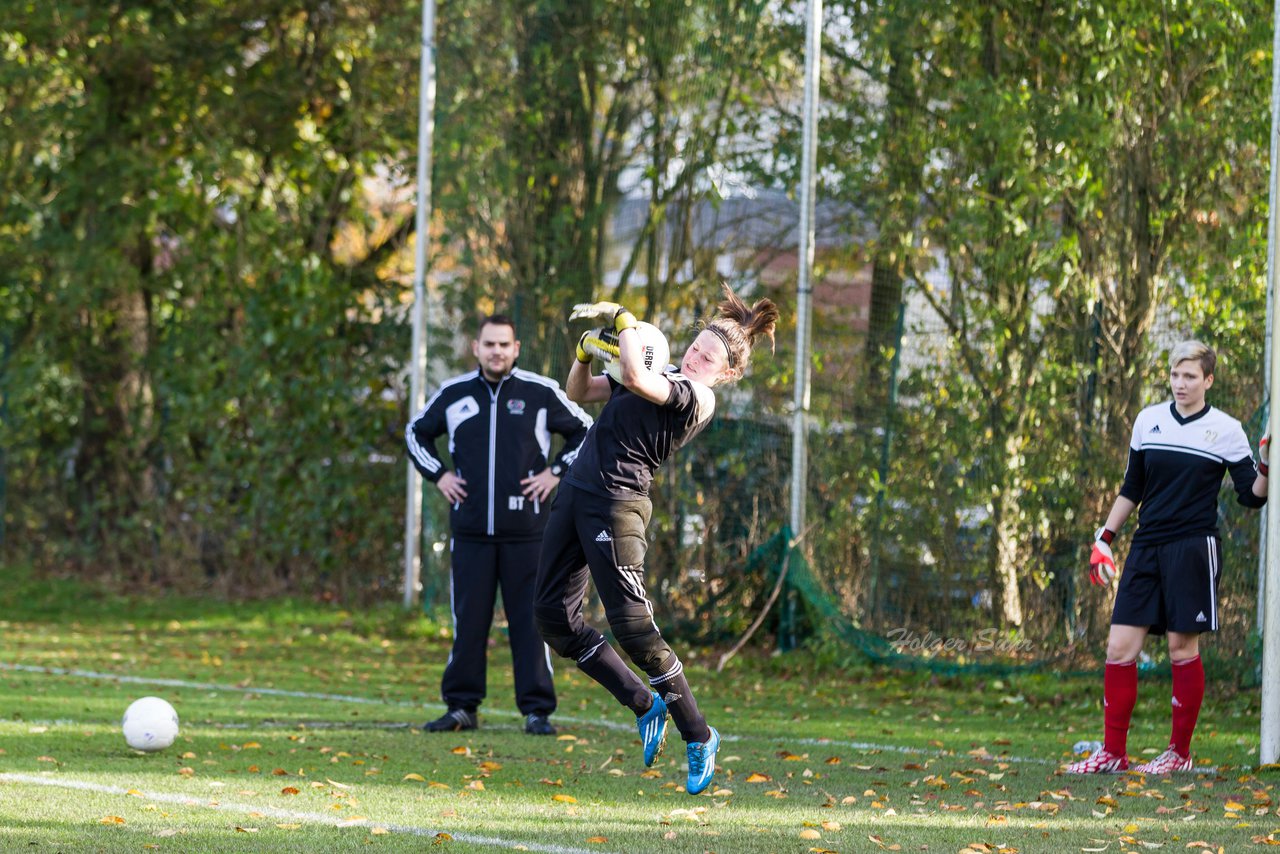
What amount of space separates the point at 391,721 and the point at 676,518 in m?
4.03

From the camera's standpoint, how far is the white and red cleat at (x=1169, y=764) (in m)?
7.32

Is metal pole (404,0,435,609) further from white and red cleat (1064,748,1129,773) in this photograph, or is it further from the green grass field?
white and red cleat (1064,748,1129,773)

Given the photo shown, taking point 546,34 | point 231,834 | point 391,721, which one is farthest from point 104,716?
point 546,34

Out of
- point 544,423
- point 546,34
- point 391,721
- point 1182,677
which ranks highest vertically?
point 546,34

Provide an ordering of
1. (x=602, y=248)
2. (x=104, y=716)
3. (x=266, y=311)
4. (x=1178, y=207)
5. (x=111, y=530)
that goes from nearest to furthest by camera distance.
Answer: (x=104, y=716)
(x=1178, y=207)
(x=602, y=248)
(x=266, y=311)
(x=111, y=530)

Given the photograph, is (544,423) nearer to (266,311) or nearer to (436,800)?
(436,800)

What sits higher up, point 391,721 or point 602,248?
point 602,248

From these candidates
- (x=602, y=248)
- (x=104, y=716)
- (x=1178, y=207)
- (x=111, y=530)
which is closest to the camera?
(x=104, y=716)

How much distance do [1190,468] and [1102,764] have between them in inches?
56.1

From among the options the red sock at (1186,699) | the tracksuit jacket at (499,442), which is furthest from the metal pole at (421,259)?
the red sock at (1186,699)

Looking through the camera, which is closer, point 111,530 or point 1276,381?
point 1276,381

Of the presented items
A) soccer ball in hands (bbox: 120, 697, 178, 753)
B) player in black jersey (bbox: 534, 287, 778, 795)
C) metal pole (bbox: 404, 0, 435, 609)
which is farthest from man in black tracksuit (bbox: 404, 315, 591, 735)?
metal pole (bbox: 404, 0, 435, 609)

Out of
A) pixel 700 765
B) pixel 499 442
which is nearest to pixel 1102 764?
pixel 700 765

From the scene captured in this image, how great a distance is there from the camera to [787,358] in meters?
11.8
